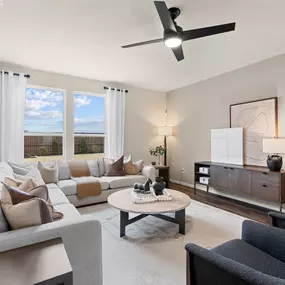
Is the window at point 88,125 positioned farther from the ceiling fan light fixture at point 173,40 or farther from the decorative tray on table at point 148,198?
the ceiling fan light fixture at point 173,40

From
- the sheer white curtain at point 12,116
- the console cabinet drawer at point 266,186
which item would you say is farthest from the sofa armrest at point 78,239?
the sheer white curtain at point 12,116

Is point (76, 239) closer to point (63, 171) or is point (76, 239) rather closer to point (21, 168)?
point (21, 168)

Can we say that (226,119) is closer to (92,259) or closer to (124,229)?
(124,229)

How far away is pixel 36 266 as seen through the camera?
3.29 feet

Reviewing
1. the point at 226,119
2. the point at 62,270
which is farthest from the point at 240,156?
the point at 62,270

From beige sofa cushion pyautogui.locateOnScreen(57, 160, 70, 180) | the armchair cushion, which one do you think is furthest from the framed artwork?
beige sofa cushion pyautogui.locateOnScreen(57, 160, 70, 180)

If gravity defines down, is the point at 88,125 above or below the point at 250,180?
above

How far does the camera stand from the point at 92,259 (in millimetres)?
1490

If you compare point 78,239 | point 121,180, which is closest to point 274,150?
point 121,180

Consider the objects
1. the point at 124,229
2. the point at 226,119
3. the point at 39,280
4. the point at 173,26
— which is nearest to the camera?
the point at 39,280

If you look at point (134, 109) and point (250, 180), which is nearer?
point (250, 180)

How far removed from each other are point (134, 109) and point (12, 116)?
282 centimetres

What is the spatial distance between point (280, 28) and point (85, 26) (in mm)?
2506

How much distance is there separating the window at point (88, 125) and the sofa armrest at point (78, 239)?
3.41 metres
